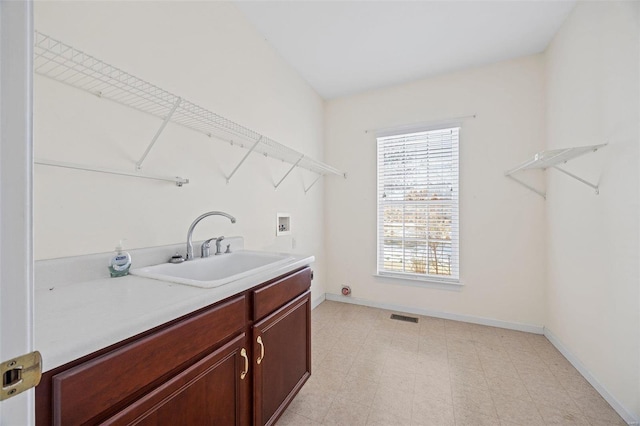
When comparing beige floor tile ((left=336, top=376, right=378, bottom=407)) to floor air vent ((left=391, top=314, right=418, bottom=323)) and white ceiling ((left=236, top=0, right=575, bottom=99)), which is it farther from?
white ceiling ((left=236, top=0, right=575, bottom=99))

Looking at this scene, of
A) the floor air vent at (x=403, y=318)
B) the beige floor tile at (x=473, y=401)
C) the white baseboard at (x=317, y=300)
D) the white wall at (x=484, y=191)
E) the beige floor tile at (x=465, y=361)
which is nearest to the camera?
the beige floor tile at (x=473, y=401)

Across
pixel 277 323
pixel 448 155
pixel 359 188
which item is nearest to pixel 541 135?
pixel 448 155

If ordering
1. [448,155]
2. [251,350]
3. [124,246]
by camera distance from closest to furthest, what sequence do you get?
[251,350], [124,246], [448,155]

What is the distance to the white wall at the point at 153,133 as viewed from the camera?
3.22 ft

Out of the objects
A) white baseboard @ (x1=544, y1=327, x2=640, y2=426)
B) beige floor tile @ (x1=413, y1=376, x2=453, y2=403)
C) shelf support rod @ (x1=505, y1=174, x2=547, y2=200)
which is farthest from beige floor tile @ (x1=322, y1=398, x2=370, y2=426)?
shelf support rod @ (x1=505, y1=174, x2=547, y2=200)

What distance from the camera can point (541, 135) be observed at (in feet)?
8.02

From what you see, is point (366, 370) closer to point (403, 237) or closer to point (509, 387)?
point (509, 387)

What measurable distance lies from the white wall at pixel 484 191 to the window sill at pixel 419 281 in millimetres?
34

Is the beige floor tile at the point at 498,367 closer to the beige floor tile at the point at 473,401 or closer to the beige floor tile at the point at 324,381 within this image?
the beige floor tile at the point at 473,401

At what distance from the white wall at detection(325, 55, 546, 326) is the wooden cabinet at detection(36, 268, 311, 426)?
6.16ft

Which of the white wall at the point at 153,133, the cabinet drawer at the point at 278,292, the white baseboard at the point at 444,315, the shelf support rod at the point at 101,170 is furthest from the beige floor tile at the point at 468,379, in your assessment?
the shelf support rod at the point at 101,170

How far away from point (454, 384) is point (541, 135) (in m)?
2.40

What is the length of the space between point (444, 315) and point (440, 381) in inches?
46.2

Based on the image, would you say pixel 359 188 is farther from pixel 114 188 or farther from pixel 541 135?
pixel 114 188
